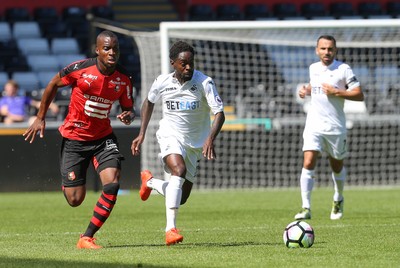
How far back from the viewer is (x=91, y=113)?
9.99 m

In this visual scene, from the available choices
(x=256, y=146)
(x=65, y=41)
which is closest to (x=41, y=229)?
(x=256, y=146)

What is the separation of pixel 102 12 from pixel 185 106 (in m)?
19.5

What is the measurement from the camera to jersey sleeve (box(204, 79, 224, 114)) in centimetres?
995

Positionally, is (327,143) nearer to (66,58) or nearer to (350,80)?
(350,80)

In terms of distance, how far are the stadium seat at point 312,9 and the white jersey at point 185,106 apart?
67.8 ft

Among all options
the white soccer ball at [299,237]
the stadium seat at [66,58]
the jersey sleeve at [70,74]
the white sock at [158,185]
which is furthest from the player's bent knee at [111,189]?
the stadium seat at [66,58]

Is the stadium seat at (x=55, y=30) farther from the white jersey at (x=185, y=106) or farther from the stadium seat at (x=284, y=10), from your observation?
the white jersey at (x=185, y=106)

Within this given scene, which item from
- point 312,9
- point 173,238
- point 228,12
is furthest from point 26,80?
point 173,238

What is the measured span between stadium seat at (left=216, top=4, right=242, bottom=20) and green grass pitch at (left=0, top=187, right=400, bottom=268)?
1283 cm

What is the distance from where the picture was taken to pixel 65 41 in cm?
2792

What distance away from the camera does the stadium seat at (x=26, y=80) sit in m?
25.9

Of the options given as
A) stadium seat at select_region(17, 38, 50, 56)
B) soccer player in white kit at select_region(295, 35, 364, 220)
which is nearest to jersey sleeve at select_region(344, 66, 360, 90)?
soccer player in white kit at select_region(295, 35, 364, 220)

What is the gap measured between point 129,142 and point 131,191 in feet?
3.92

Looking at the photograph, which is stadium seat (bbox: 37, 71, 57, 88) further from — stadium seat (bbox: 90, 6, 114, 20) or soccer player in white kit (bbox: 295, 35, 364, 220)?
soccer player in white kit (bbox: 295, 35, 364, 220)
